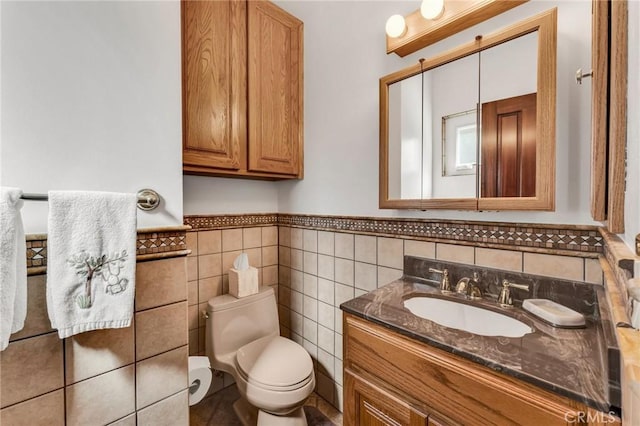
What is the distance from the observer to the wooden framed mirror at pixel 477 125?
925 millimetres

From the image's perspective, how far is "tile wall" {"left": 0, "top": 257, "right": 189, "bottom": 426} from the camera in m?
0.75

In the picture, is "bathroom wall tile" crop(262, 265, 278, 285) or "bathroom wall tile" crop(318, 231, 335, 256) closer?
"bathroom wall tile" crop(318, 231, 335, 256)

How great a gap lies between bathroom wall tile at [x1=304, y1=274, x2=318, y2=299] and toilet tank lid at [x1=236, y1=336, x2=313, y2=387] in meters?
0.31

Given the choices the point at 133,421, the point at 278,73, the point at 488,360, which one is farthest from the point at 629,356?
the point at 278,73

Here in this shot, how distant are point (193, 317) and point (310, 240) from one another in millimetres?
813

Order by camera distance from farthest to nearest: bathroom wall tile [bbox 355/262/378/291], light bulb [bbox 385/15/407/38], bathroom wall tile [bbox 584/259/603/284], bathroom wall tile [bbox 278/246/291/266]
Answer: bathroom wall tile [bbox 278/246/291/266] < bathroom wall tile [bbox 355/262/378/291] < light bulb [bbox 385/15/407/38] < bathroom wall tile [bbox 584/259/603/284]

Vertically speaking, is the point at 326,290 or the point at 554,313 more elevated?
the point at 554,313

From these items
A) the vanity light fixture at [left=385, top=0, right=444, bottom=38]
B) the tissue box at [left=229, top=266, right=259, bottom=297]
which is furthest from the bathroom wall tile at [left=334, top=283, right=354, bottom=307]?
the vanity light fixture at [left=385, top=0, right=444, bottom=38]

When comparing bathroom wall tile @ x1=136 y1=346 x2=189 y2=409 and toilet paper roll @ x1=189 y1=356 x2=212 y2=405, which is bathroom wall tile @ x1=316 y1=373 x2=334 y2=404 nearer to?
toilet paper roll @ x1=189 y1=356 x2=212 y2=405

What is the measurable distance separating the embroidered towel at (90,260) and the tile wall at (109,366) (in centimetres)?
10

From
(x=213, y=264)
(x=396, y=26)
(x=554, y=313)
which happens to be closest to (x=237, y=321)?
(x=213, y=264)

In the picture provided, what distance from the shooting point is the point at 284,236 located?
1.96 metres

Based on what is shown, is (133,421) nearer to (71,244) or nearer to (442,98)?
(71,244)
